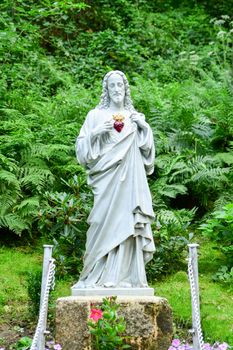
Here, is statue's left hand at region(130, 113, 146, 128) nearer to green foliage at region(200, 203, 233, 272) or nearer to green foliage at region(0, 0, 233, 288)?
green foliage at region(0, 0, 233, 288)

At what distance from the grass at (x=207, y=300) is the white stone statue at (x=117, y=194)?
1433 millimetres

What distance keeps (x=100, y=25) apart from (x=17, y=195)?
31.0ft

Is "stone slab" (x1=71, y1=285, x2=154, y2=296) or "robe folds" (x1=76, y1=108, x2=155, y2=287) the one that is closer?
"stone slab" (x1=71, y1=285, x2=154, y2=296)

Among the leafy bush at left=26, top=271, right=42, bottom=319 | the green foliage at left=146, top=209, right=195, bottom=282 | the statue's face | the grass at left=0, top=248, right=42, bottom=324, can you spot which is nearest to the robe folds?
the statue's face

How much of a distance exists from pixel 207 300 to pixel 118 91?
3.00 m

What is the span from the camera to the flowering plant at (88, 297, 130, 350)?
6.09 m

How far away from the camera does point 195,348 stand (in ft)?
21.4

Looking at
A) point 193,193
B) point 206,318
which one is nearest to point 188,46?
point 193,193

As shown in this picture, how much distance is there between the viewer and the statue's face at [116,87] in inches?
297

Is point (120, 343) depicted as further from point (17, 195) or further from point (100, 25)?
point (100, 25)

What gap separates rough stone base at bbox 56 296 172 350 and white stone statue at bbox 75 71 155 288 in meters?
0.36

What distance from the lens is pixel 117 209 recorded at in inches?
281

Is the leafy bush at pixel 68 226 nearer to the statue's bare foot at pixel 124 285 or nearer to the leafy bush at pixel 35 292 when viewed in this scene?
the leafy bush at pixel 35 292

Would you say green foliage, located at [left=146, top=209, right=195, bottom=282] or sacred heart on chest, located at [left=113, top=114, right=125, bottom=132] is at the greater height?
sacred heart on chest, located at [left=113, top=114, right=125, bottom=132]
